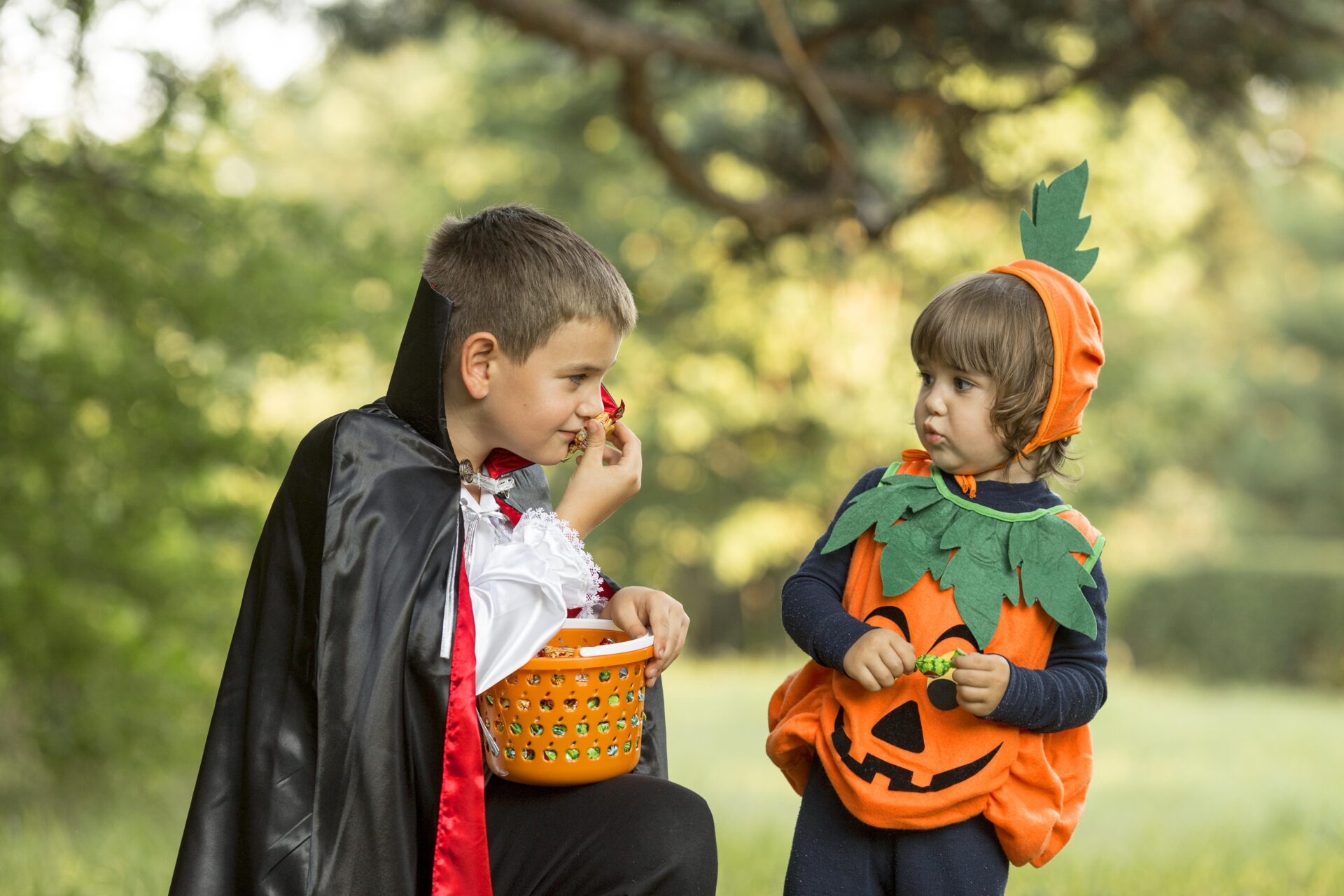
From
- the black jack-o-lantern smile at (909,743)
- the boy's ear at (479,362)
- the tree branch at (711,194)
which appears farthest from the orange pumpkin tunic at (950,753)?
the tree branch at (711,194)

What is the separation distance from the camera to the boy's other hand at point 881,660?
7.25 feet

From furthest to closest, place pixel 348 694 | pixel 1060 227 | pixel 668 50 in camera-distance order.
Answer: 1. pixel 668 50
2. pixel 1060 227
3. pixel 348 694

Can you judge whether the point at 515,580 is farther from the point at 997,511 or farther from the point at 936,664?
the point at 997,511

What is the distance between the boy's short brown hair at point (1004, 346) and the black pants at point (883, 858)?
2.47 ft

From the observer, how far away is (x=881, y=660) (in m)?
2.23

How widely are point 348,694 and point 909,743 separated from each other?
3.36ft

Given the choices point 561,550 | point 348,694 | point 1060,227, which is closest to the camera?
point 348,694

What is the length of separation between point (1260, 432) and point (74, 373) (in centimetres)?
2262

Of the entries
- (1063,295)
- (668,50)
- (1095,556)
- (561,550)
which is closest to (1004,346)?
(1063,295)

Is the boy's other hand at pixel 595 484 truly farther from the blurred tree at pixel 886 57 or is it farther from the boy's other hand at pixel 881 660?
the blurred tree at pixel 886 57

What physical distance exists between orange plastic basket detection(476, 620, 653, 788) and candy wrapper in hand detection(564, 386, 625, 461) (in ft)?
1.46

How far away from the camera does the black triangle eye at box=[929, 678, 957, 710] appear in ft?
7.63

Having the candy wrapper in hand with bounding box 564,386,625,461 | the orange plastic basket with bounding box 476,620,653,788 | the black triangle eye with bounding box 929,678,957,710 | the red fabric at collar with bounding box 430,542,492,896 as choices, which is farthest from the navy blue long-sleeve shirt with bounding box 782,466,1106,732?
→ the red fabric at collar with bounding box 430,542,492,896

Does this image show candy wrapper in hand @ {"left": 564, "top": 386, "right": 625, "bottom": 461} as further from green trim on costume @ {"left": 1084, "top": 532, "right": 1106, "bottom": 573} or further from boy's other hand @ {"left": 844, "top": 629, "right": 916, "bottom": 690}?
green trim on costume @ {"left": 1084, "top": 532, "right": 1106, "bottom": 573}
